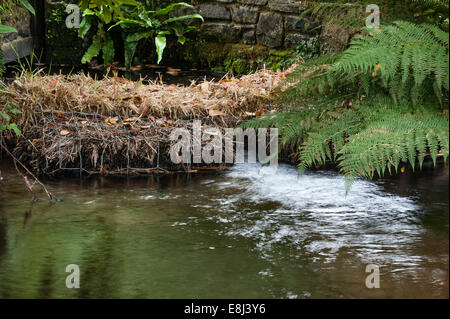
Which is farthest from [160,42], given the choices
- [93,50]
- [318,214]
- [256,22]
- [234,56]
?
[318,214]

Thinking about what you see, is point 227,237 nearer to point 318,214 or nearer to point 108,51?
point 318,214

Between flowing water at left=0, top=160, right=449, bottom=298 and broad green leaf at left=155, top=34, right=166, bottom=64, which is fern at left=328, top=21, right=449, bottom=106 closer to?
flowing water at left=0, top=160, right=449, bottom=298

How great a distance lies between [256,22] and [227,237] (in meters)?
5.13

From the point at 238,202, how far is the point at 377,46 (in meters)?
1.55

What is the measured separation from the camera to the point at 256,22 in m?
7.79

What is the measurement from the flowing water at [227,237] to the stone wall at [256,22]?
11.7ft

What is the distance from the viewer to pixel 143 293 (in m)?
2.56

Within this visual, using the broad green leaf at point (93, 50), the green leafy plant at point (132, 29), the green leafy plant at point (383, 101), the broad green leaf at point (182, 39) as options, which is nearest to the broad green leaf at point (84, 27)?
the green leafy plant at point (132, 29)

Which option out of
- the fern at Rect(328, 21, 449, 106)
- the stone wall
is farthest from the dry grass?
the stone wall

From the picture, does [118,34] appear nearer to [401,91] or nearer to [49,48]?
[49,48]

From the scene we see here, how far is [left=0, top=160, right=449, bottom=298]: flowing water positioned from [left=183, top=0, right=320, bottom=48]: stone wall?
11.7 ft

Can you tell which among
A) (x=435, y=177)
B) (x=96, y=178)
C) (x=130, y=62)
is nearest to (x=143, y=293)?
(x=96, y=178)

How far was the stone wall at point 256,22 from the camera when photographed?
24.8 ft

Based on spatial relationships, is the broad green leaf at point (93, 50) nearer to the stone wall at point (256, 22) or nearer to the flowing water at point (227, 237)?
the stone wall at point (256, 22)
